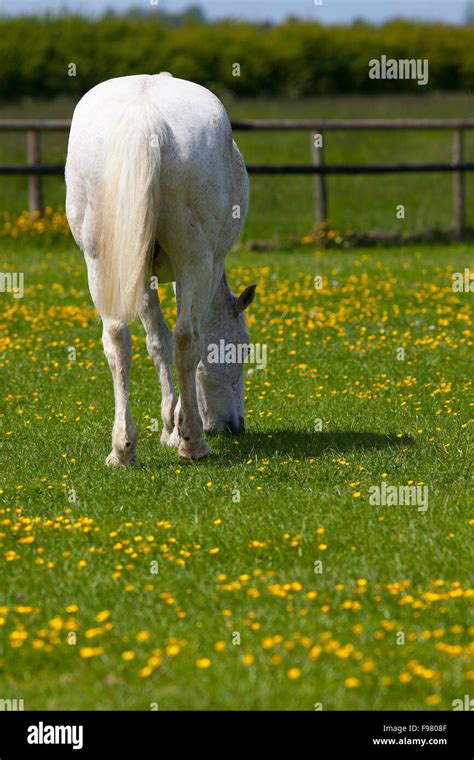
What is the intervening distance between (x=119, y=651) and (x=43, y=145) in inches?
954

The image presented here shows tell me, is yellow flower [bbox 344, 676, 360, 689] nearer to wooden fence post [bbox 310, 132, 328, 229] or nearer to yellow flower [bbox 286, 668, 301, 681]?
yellow flower [bbox 286, 668, 301, 681]

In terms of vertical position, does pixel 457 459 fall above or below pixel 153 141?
below

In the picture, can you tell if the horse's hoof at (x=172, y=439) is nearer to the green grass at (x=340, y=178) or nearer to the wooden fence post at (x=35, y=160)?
the green grass at (x=340, y=178)

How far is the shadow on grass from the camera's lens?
24.1 feet

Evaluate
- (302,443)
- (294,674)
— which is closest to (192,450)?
(302,443)

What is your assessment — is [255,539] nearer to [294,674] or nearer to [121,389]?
[294,674]

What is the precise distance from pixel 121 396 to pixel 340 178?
17.5m

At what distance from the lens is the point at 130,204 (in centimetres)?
638

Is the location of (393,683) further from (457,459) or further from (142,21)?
(142,21)

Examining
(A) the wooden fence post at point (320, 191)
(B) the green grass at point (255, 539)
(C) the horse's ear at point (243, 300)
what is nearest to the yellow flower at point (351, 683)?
(B) the green grass at point (255, 539)

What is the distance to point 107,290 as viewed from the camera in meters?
6.61

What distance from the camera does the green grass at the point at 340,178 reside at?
19266mm

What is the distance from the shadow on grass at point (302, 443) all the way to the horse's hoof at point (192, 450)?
104mm

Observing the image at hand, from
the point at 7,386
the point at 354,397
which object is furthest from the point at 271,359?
the point at 7,386
